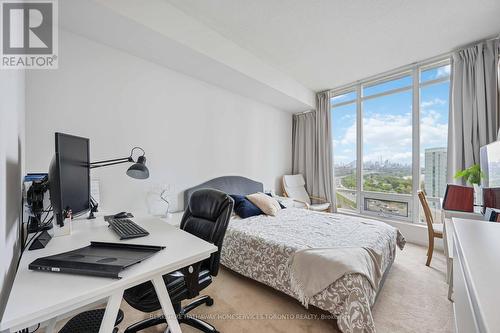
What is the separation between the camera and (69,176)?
111 cm

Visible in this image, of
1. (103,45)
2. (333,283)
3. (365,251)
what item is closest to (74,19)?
(103,45)

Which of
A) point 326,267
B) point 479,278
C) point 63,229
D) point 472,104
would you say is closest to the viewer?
point 479,278

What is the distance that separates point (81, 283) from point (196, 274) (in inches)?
25.3

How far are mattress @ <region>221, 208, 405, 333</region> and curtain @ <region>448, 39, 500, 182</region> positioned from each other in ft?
5.23

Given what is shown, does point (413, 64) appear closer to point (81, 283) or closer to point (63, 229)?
point (81, 283)

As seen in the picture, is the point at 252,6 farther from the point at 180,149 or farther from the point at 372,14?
the point at 180,149

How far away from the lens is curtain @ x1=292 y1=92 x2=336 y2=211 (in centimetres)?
440

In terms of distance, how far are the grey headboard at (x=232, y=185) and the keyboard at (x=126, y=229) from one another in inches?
59.3

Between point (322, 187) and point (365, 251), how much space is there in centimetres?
281

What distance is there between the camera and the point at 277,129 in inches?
181

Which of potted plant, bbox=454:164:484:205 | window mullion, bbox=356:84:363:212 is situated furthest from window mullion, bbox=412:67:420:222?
potted plant, bbox=454:164:484:205

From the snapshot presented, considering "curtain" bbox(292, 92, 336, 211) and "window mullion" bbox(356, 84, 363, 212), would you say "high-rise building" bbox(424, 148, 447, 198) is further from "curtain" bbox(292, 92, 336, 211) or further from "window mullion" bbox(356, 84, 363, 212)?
"curtain" bbox(292, 92, 336, 211)

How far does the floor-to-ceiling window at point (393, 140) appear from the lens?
130 inches

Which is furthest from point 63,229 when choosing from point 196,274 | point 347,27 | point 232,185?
point 347,27
